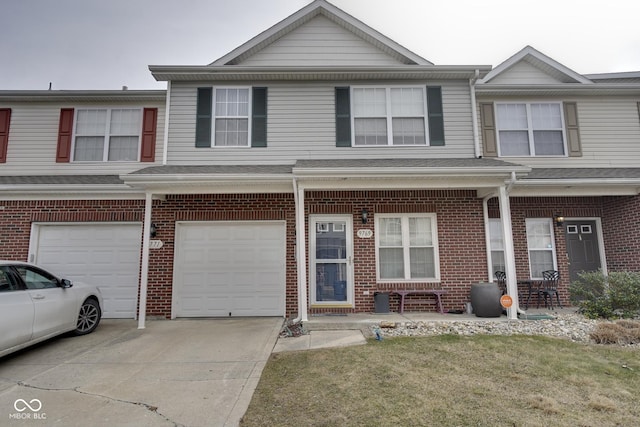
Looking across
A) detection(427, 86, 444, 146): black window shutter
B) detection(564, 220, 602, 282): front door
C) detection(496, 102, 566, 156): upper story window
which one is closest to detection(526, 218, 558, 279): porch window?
detection(564, 220, 602, 282): front door

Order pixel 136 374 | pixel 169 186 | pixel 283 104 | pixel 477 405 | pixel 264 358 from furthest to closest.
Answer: pixel 283 104, pixel 169 186, pixel 264 358, pixel 136 374, pixel 477 405

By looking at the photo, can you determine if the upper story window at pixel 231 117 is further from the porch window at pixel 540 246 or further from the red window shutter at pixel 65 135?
the porch window at pixel 540 246

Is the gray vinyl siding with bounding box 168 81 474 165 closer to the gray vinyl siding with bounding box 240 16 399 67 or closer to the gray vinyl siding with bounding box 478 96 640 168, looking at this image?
the gray vinyl siding with bounding box 240 16 399 67

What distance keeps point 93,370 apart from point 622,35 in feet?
66.8

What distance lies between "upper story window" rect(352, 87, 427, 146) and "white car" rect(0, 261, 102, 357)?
6.38m

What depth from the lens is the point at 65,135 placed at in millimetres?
8250

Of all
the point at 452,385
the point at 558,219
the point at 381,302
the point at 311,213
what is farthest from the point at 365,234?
the point at 558,219

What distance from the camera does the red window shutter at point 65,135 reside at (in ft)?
26.9

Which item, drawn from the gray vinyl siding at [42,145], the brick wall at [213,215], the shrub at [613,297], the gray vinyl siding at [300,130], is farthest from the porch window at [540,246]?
the gray vinyl siding at [42,145]

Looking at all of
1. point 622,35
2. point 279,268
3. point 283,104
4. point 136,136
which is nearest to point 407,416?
point 279,268

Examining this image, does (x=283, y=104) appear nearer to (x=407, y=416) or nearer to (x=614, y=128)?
(x=407, y=416)

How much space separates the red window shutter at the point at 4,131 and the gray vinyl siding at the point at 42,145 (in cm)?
8

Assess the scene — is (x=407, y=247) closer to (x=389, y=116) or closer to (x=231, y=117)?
(x=389, y=116)

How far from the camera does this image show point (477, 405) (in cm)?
326
